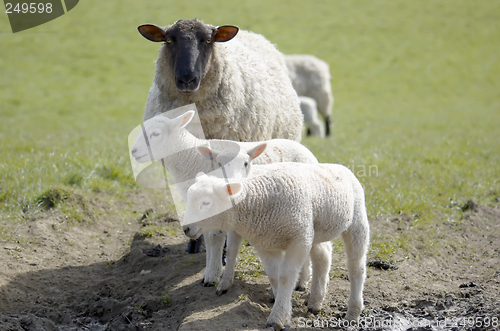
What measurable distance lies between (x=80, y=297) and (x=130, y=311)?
2.51 feet

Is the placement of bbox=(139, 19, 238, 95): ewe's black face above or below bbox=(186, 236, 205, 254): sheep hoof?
above

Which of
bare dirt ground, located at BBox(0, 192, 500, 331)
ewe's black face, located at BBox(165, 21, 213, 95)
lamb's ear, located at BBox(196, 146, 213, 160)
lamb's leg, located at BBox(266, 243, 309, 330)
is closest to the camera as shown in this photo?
lamb's leg, located at BBox(266, 243, 309, 330)

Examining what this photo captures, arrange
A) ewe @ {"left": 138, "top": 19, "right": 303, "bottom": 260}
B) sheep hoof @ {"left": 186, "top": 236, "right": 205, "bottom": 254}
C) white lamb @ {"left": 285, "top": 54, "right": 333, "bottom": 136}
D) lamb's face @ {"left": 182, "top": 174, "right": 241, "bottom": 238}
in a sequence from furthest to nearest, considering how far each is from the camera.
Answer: white lamb @ {"left": 285, "top": 54, "right": 333, "bottom": 136}, sheep hoof @ {"left": 186, "top": 236, "right": 205, "bottom": 254}, ewe @ {"left": 138, "top": 19, "right": 303, "bottom": 260}, lamb's face @ {"left": 182, "top": 174, "right": 241, "bottom": 238}

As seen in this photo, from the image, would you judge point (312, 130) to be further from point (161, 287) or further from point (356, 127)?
point (161, 287)

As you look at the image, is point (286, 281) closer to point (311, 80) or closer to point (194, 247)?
point (194, 247)

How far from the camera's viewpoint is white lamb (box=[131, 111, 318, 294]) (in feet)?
13.5

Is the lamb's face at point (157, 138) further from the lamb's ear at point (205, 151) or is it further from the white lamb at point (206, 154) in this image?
the lamb's ear at point (205, 151)

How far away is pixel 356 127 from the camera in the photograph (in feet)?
59.0

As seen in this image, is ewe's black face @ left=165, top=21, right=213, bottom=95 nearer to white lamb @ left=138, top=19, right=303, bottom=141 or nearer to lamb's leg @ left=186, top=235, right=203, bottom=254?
white lamb @ left=138, top=19, right=303, bottom=141

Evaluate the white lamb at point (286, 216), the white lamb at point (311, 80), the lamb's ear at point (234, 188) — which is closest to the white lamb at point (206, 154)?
the white lamb at point (286, 216)

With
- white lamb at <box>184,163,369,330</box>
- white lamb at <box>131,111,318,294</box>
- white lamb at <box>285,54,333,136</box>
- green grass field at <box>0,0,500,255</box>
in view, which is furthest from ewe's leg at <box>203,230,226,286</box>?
white lamb at <box>285,54,333,136</box>

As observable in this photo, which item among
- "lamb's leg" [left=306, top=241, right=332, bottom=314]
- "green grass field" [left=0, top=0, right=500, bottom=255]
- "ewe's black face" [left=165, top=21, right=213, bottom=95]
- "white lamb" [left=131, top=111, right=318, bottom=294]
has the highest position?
"ewe's black face" [left=165, top=21, right=213, bottom=95]

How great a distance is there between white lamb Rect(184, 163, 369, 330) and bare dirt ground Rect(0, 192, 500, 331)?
1.21 ft

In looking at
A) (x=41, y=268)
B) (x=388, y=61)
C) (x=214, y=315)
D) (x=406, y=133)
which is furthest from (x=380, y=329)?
(x=388, y=61)
